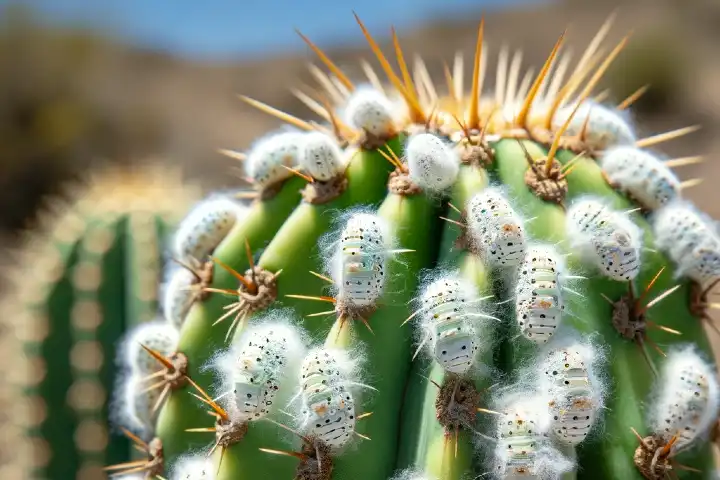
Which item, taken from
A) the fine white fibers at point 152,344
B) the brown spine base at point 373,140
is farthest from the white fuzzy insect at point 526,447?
the fine white fibers at point 152,344

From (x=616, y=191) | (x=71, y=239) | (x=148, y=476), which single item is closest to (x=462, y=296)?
(x=616, y=191)

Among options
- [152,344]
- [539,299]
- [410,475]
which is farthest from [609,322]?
[152,344]

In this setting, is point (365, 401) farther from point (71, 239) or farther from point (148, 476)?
point (71, 239)

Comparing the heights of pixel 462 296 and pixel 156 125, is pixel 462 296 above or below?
below

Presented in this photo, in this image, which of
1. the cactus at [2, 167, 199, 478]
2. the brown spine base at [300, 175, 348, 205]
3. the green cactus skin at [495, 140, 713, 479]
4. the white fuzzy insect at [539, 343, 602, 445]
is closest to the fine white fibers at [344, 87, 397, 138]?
the brown spine base at [300, 175, 348, 205]

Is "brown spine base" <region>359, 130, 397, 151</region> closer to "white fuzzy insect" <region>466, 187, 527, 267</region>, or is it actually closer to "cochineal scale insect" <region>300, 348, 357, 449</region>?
"white fuzzy insect" <region>466, 187, 527, 267</region>

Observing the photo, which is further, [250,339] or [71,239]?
[71,239]

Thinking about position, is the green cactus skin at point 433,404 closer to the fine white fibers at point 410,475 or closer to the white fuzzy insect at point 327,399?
the fine white fibers at point 410,475
